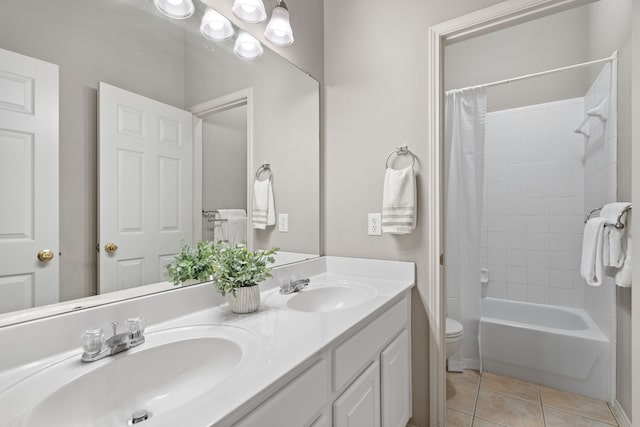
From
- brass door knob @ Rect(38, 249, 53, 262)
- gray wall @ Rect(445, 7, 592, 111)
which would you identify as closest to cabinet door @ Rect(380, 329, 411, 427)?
brass door knob @ Rect(38, 249, 53, 262)

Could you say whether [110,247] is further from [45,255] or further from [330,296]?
[330,296]

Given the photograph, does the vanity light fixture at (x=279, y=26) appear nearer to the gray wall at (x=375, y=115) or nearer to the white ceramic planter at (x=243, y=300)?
the gray wall at (x=375, y=115)

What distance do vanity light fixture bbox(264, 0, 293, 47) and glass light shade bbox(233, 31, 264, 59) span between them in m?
0.08

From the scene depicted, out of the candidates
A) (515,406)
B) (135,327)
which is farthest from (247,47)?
(515,406)

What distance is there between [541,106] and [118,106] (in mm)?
3132

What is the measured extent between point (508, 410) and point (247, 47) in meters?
2.42

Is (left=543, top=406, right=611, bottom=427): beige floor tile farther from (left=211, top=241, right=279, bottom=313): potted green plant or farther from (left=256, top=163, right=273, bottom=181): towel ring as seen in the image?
(left=256, top=163, right=273, bottom=181): towel ring

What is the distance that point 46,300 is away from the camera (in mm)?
810

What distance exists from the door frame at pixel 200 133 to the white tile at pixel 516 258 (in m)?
2.46

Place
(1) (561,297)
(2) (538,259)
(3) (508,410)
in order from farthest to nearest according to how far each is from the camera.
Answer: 1. (2) (538,259)
2. (1) (561,297)
3. (3) (508,410)

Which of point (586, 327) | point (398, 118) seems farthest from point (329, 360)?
point (586, 327)

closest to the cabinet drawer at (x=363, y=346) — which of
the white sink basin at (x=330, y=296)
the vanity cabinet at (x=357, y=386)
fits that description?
the vanity cabinet at (x=357, y=386)

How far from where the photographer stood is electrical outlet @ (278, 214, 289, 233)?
5.48 ft

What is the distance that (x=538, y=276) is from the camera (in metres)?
2.70
